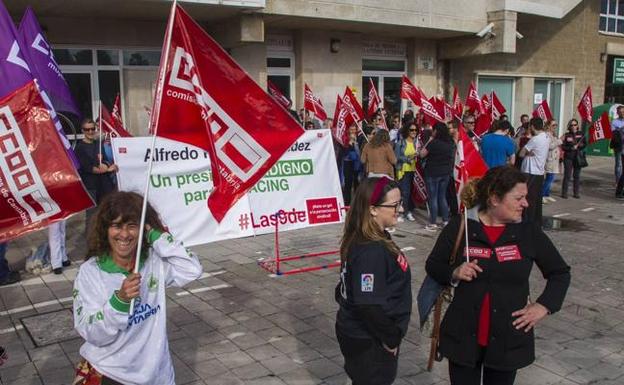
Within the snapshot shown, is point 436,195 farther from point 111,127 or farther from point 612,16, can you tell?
point 612,16

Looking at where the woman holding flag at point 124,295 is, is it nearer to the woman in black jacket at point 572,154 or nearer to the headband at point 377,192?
the headband at point 377,192

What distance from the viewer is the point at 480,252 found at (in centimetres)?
317

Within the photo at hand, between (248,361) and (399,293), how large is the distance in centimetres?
222

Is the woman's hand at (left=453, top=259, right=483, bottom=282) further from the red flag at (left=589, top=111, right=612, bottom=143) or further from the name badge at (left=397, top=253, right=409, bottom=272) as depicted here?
the red flag at (left=589, top=111, right=612, bottom=143)

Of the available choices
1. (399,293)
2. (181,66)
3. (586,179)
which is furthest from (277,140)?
(586,179)

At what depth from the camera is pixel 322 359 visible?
4.87 meters

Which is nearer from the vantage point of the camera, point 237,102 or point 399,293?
point 399,293

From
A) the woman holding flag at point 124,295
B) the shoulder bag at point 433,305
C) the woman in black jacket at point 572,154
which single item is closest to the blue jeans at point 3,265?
the woman holding flag at point 124,295

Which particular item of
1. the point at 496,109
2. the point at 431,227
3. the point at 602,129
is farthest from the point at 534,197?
the point at 602,129

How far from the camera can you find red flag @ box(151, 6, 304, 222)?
3887mm

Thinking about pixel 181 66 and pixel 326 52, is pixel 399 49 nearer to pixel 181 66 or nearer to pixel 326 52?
pixel 326 52

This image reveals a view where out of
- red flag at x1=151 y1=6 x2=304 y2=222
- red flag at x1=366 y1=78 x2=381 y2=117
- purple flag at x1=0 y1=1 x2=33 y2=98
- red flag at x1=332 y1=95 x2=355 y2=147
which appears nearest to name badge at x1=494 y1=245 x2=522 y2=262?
red flag at x1=151 y1=6 x2=304 y2=222

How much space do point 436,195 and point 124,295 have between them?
26.8 feet

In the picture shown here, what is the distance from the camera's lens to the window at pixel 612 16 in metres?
25.0
